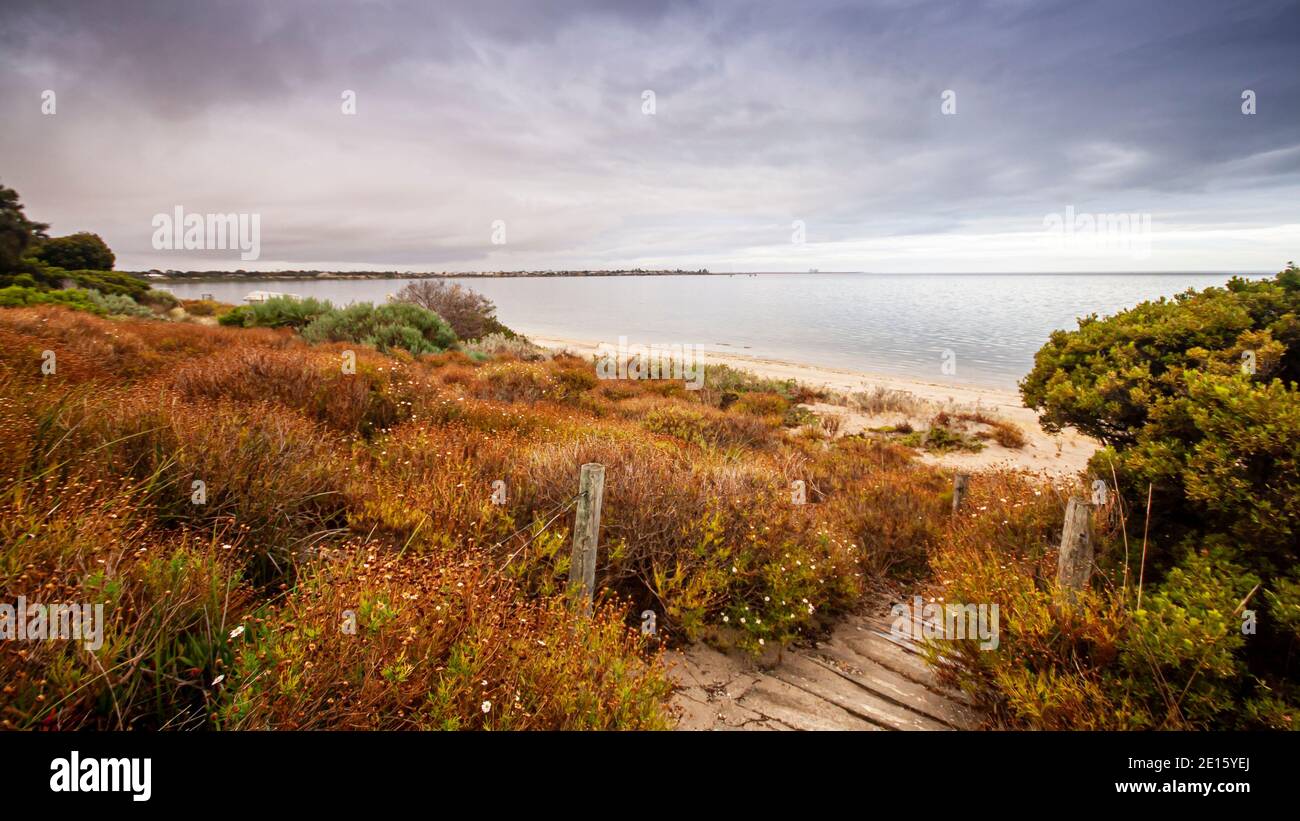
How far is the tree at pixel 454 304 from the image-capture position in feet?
80.8

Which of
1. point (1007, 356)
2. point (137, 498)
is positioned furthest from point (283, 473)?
point (1007, 356)

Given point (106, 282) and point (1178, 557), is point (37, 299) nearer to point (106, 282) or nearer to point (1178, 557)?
point (106, 282)

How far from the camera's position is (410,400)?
8836 mm

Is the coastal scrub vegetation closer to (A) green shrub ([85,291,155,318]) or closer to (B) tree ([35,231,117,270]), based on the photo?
(A) green shrub ([85,291,155,318])

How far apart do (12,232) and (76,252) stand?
1093 centimetres

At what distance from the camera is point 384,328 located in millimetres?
17016

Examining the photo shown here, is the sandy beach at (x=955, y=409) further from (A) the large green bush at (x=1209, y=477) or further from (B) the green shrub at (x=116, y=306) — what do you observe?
(B) the green shrub at (x=116, y=306)

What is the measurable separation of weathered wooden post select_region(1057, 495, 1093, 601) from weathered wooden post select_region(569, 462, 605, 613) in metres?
3.68

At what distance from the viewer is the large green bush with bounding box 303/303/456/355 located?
662 inches

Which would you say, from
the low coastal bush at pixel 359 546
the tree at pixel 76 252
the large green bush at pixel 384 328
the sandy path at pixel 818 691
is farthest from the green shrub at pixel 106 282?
the sandy path at pixel 818 691

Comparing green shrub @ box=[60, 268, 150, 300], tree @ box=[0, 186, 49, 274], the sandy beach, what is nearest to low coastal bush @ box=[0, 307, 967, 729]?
the sandy beach

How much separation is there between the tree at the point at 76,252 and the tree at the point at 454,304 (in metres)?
21.1

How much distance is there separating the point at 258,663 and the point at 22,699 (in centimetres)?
72

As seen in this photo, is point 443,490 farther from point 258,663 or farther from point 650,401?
point 650,401
